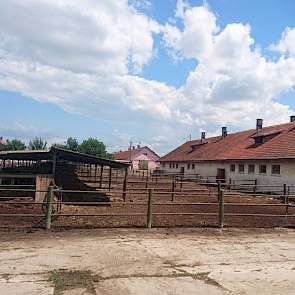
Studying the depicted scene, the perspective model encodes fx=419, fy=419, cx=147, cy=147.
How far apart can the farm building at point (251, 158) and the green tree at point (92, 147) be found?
46.3 metres

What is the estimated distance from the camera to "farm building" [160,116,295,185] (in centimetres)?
2802

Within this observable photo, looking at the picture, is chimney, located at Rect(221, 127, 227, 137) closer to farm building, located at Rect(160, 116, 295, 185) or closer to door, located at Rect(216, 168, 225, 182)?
farm building, located at Rect(160, 116, 295, 185)

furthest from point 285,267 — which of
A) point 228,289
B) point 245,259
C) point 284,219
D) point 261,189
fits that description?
point 261,189

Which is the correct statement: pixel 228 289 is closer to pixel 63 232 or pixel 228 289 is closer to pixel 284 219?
pixel 63 232

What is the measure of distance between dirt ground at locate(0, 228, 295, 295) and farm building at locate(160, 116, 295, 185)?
17686mm

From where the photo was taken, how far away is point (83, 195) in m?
19.8

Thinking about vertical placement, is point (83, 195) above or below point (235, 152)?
below

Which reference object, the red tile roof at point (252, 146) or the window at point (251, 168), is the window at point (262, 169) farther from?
the window at point (251, 168)

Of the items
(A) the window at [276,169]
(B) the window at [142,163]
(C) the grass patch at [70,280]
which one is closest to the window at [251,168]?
(A) the window at [276,169]

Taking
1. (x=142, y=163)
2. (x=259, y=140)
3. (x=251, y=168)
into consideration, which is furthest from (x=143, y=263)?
(x=142, y=163)

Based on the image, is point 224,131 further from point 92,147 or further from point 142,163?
point 92,147

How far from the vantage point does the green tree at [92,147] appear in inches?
3846

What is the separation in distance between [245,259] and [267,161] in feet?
73.5

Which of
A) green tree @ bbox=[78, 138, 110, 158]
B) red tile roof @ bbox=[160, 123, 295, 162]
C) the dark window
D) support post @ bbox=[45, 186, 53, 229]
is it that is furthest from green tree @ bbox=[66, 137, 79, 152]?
support post @ bbox=[45, 186, 53, 229]
